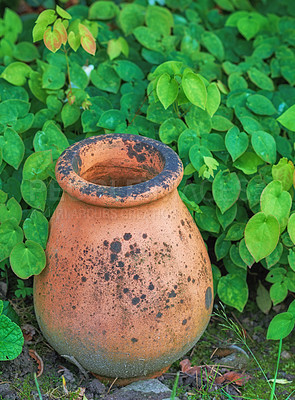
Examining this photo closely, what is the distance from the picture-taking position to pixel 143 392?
2.07 meters

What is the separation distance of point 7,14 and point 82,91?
3.38 feet

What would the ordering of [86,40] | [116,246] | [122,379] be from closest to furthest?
[116,246] < [122,379] < [86,40]

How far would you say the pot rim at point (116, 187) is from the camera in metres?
1.82

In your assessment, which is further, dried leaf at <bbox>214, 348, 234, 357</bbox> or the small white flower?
the small white flower

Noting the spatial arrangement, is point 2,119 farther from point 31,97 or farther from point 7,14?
point 7,14

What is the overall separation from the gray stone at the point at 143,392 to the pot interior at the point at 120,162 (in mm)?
859

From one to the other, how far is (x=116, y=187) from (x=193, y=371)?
940mm

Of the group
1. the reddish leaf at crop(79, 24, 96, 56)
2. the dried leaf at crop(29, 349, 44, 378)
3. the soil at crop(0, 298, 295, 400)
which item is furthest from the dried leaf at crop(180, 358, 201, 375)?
the reddish leaf at crop(79, 24, 96, 56)

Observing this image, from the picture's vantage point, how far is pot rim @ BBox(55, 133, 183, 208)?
5.97ft

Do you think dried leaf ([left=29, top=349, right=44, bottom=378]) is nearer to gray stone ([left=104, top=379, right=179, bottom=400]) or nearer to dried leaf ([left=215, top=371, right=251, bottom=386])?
gray stone ([left=104, top=379, right=179, bottom=400])

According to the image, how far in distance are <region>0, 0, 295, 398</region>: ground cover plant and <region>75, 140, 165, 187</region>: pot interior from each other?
206 mm

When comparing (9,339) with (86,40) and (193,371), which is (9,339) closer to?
(193,371)

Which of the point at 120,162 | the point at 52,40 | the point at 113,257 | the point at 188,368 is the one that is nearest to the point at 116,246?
the point at 113,257

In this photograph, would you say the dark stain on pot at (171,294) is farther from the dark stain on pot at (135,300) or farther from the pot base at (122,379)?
the pot base at (122,379)
